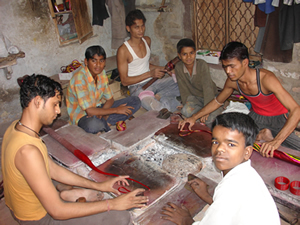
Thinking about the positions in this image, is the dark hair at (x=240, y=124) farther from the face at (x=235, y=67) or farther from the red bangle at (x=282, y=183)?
the face at (x=235, y=67)

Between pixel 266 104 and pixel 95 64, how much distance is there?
2063mm

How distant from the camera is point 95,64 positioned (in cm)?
325

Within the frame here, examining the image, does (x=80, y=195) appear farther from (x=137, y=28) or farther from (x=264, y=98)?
(x=137, y=28)

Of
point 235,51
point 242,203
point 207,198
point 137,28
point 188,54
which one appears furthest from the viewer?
point 137,28

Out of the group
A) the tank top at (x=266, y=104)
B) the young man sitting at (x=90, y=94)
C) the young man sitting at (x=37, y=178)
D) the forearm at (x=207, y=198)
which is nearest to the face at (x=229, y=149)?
the forearm at (x=207, y=198)

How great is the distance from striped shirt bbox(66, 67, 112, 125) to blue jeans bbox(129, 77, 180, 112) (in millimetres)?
820

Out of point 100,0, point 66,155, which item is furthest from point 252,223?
point 100,0

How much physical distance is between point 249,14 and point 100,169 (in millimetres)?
3729

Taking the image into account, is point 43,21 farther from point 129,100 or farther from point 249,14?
point 249,14

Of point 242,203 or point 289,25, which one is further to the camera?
point 289,25

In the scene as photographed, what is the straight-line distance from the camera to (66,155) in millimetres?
2693

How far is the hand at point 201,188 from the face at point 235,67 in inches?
44.2

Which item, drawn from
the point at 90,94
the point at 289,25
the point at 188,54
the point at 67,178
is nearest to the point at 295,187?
the point at 67,178

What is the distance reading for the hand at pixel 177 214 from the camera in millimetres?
1764
